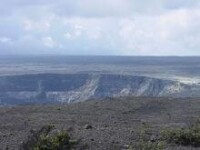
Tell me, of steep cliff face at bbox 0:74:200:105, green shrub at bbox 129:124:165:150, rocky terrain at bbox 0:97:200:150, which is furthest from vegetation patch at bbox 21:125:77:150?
steep cliff face at bbox 0:74:200:105

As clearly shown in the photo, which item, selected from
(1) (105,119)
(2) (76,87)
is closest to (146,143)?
(1) (105,119)

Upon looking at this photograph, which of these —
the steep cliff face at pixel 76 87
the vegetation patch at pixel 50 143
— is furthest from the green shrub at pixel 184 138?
the steep cliff face at pixel 76 87

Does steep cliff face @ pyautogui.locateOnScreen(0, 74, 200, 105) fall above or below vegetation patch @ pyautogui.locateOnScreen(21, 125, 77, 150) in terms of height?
below

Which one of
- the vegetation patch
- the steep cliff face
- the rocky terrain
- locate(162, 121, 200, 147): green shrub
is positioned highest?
the vegetation patch

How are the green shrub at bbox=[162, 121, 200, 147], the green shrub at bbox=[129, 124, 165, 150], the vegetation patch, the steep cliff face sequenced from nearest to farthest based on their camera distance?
the vegetation patch, the green shrub at bbox=[129, 124, 165, 150], the green shrub at bbox=[162, 121, 200, 147], the steep cliff face

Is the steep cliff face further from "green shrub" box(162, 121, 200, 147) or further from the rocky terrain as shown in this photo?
"green shrub" box(162, 121, 200, 147)

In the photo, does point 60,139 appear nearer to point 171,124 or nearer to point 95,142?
point 95,142

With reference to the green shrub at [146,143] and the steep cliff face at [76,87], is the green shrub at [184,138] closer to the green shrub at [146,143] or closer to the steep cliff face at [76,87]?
the green shrub at [146,143]
